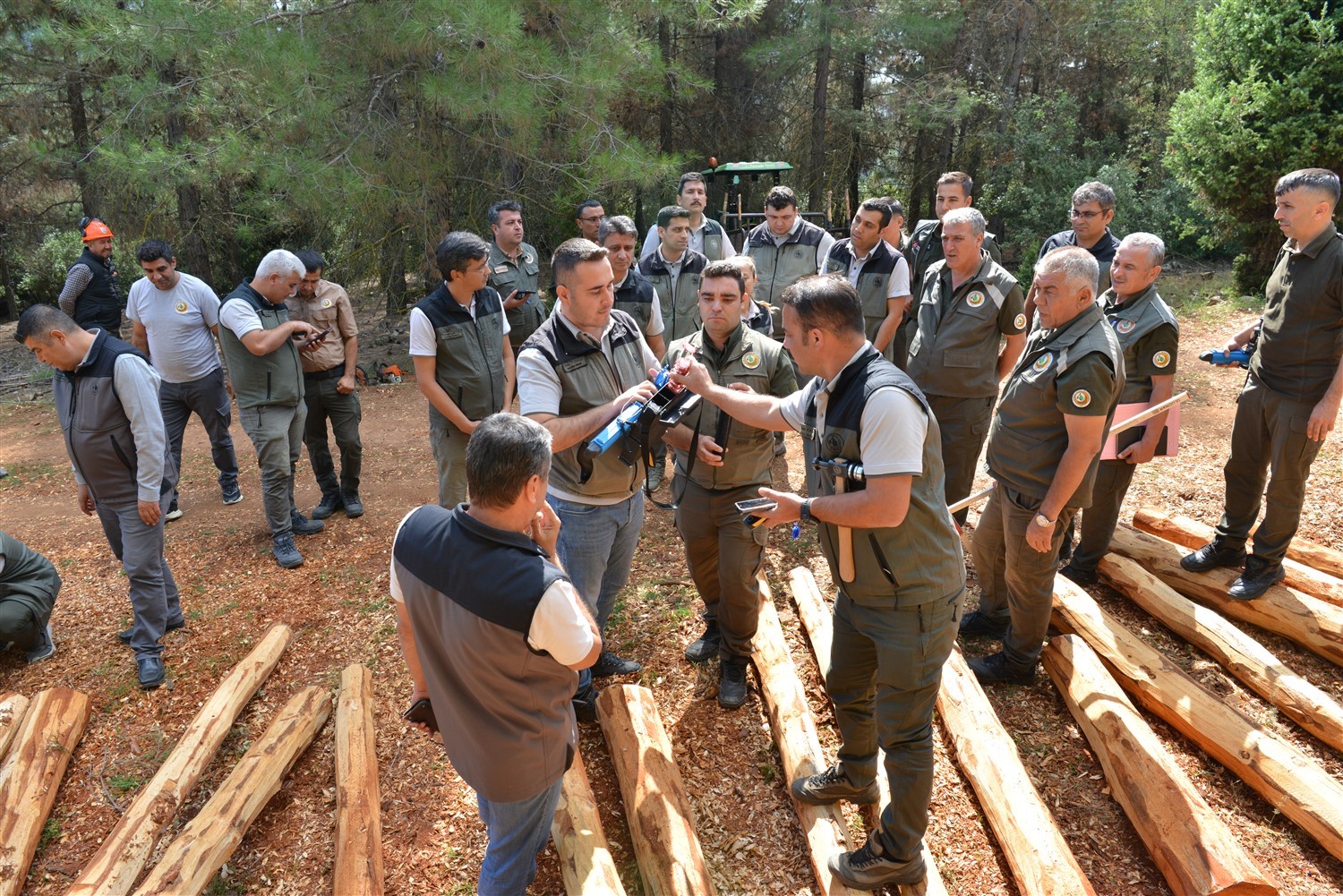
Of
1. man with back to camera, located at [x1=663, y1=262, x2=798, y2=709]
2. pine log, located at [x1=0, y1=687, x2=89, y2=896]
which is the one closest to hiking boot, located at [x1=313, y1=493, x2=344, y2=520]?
pine log, located at [x1=0, y1=687, x2=89, y2=896]

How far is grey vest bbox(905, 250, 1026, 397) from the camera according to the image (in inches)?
179

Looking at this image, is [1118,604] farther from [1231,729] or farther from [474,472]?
[474,472]

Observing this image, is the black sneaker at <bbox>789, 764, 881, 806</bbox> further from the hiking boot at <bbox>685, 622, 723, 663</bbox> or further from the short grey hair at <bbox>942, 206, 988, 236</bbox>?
the short grey hair at <bbox>942, 206, 988, 236</bbox>

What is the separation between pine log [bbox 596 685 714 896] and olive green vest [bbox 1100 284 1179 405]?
9.92 feet

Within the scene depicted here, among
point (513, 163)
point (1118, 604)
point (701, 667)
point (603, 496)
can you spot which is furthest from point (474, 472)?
point (513, 163)

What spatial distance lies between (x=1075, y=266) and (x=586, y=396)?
2.18 m

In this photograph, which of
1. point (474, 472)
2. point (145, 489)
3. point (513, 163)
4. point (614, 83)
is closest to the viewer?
point (474, 472)

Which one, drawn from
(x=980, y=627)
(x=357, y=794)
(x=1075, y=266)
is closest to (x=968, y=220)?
(x=1075, y=266)

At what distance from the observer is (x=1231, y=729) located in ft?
11.1

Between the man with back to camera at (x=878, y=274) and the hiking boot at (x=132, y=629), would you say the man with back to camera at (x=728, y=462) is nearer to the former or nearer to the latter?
the man with back to camera at (x=878, y=274)

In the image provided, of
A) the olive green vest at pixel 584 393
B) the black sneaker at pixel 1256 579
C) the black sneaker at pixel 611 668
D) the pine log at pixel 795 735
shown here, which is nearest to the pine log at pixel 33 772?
the black sneaker at pixel 611 668

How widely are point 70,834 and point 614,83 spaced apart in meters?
7.55

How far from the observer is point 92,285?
24.7 feet

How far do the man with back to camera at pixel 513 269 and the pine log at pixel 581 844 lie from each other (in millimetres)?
3793
